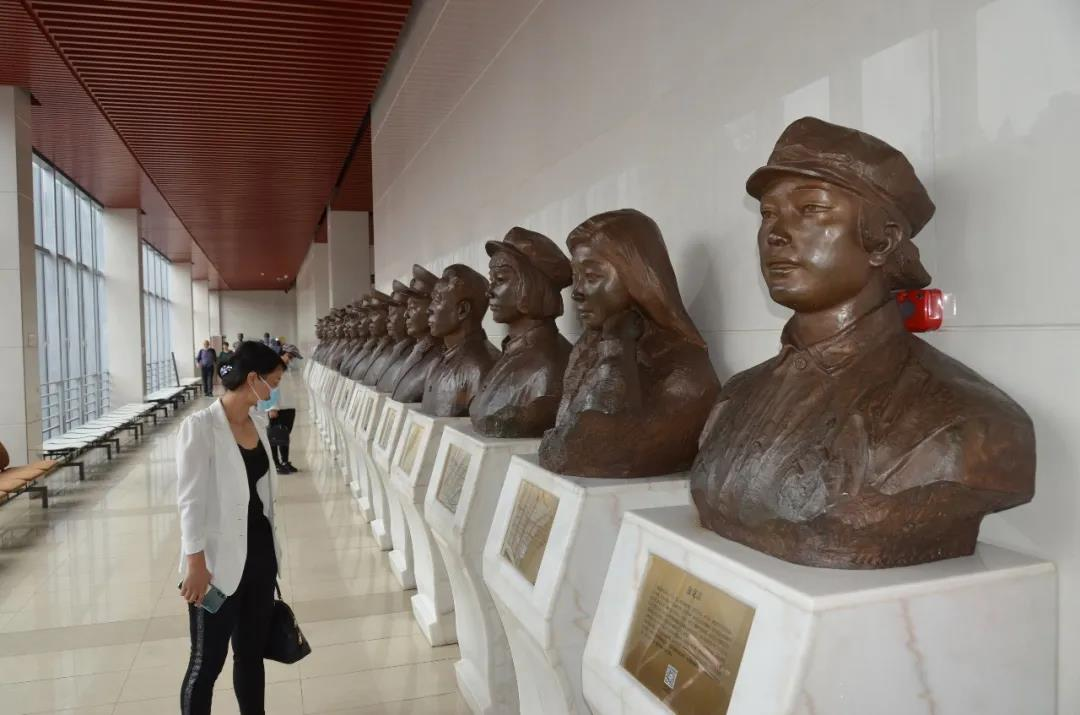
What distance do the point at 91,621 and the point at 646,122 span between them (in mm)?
4655

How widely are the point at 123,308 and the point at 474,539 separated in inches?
695

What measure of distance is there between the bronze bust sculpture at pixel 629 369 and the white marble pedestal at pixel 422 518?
147 cm

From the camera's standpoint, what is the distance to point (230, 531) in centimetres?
306

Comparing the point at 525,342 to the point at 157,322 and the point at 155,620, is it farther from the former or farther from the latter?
the point at 157,322

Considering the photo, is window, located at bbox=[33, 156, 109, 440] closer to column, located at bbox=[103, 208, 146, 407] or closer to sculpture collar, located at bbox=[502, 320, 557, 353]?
column, located at bbox=[103, 208, 146, 407]

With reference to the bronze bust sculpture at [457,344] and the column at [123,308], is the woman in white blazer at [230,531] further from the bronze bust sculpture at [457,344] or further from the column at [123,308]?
the column at [123,308]

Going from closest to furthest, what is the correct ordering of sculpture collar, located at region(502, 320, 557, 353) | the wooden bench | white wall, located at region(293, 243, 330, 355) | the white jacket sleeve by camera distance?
the white jacket sleeve → sculpture collar, located at region(502, 320, 557, 353) → the wooden bench → white wall, located at region(293, 243, 330, 355)

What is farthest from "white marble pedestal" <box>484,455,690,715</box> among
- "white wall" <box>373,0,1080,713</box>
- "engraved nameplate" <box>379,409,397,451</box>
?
"engraved nameplate" <box>379,409,397,451</box>

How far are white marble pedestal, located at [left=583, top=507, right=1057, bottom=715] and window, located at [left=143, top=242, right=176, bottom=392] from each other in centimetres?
2581

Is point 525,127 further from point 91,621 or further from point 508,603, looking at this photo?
point 91,621

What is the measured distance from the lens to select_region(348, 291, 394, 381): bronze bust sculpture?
27.7 feet

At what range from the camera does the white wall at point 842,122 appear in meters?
1.85

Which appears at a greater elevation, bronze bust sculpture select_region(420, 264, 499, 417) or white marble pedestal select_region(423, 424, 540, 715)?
bronze bust sculpture select_region(420, 264, 499, 417)

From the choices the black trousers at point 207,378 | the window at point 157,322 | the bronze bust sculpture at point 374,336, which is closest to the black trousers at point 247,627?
the bronze bust sculpture at point 374,336
